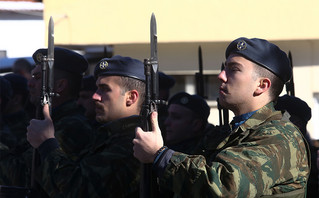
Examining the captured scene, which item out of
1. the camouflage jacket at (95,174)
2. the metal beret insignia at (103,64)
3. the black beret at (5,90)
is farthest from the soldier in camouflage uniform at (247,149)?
the black beret at (5,90)

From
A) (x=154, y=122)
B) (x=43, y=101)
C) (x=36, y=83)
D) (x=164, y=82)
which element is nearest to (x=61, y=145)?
(x=43, y=101)

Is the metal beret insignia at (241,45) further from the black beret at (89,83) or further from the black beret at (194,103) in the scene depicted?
the black beret at (89,83)

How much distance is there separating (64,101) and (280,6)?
3978 millimetres

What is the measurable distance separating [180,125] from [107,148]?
5.75ft

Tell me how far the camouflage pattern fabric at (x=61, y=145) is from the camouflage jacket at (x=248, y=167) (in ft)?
3.87

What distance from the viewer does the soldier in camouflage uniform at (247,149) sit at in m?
2.59

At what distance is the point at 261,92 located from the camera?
9.99 feet

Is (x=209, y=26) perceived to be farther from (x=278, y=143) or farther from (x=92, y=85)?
(x=278, y=143)

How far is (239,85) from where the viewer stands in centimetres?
301

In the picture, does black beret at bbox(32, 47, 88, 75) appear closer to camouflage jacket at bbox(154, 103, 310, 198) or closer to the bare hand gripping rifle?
the bare hand gripping rifle

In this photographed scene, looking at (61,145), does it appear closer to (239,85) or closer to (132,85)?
(132,85)

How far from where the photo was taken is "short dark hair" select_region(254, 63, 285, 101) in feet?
10.0

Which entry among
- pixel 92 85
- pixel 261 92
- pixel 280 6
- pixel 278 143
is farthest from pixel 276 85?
pixel 280 6

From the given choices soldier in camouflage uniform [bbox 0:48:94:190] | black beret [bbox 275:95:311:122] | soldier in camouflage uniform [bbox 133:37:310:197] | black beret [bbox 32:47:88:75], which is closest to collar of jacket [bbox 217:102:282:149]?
soldier in camouflage uniform [bbox 133:37:310:197]
